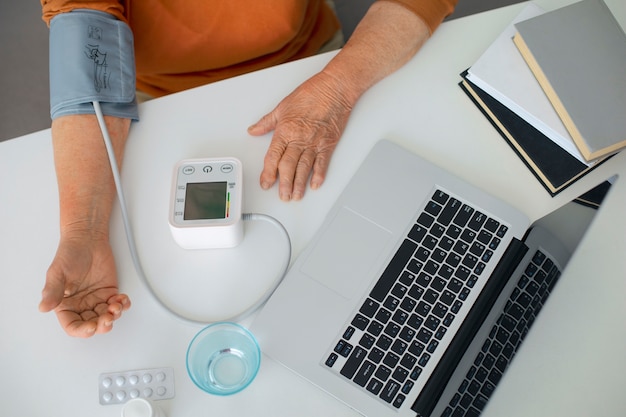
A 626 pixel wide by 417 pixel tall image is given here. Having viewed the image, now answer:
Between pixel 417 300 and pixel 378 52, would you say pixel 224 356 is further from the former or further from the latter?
pixel 378 52

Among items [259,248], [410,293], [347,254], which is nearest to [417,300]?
[410,293]

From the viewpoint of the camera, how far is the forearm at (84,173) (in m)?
0.90

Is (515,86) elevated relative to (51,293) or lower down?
elevated

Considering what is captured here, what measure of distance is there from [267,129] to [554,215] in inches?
18.3

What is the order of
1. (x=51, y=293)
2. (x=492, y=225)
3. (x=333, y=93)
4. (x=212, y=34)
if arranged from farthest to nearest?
(x=212, y=34)
(x=333, y=93)
(x=492, y=225)
(x=51, y=293)

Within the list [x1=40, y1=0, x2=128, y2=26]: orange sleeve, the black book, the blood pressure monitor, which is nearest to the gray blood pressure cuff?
[x1=40, y1=0, x2=128, y2=26]: orange sleeve

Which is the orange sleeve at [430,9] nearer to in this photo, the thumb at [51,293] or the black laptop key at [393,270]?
the black laptop key at [393,270]

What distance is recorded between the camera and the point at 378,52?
3.39ft

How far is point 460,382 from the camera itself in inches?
33.5

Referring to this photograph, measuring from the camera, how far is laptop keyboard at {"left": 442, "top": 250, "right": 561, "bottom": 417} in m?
0.84

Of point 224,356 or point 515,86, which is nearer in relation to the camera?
point 224,356

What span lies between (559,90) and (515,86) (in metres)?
0.07

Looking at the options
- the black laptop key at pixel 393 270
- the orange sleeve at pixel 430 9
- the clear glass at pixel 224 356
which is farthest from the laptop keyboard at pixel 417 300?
the orange sleeve at pixel 430 9

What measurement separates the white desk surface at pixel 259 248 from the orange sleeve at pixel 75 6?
158mm
